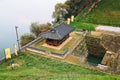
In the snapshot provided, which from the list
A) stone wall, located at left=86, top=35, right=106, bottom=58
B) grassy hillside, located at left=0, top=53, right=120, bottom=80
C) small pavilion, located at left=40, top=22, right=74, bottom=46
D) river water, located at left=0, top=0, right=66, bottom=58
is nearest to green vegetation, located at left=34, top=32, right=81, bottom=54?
small pavilion, located at left=40, top=22, right=74, bottom=46

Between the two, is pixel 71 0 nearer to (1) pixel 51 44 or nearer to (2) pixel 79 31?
(2) pixel 79 31

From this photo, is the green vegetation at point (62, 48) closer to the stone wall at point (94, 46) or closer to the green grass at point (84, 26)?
the stone wall at point (94, 46)

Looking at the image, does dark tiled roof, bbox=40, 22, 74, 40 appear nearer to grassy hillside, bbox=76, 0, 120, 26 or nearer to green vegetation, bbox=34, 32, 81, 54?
green vegetation, bbox=34, 32, 81, 54

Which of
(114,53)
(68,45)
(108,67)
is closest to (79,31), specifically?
(68,45)

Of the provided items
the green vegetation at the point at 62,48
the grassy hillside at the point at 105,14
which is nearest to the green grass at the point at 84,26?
the grassy hillside at the point at 105,14

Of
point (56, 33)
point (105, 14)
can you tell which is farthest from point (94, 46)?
point (105, 14)

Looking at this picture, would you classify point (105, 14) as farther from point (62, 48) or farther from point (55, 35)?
point (55, 35)
